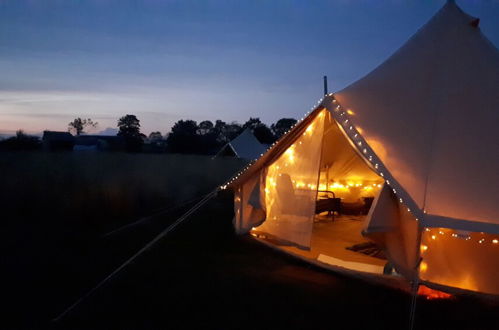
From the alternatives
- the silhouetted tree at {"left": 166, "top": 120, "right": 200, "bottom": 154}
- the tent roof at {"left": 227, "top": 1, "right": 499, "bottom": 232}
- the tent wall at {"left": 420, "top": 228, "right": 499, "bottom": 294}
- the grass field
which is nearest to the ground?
the grass field

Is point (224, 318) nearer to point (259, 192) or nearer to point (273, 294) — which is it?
point (273, 294)

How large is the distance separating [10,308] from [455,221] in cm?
372

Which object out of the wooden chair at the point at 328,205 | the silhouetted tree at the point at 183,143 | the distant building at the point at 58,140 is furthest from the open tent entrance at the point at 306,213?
the silhouetted tree at the point at 183,143

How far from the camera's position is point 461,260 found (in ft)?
13.3

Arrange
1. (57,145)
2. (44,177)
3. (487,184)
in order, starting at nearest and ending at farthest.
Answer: (487,184)
(44,177)
(57,145)

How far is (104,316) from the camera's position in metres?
3.57

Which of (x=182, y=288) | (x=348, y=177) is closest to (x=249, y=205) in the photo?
(x=182, y=288)

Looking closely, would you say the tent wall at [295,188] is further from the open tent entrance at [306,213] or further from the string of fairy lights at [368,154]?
the string of fairy lights at [368,154]

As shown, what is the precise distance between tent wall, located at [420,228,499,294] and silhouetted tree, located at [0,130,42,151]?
2452cm

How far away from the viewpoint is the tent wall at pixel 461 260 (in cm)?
399

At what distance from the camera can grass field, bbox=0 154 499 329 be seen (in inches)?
139

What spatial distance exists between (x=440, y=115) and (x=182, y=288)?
120 inches

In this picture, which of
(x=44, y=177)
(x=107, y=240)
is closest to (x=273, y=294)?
(x=107, y=240)

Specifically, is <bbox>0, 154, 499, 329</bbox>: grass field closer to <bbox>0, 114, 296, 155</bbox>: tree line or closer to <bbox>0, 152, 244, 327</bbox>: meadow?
<bbox>0, 152, 244, 327</bbox>: meadow
